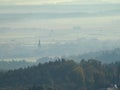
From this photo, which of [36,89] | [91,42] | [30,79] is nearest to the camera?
[36,89]

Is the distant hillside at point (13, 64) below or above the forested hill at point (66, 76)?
below

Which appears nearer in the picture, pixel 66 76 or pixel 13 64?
pixel 66 76

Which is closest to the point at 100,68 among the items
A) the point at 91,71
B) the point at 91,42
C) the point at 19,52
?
the point at 91,71

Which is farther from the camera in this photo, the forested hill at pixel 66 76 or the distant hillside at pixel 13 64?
the distant hillside at pixel 13 64

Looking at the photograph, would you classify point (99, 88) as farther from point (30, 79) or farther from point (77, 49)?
point (77, 49)

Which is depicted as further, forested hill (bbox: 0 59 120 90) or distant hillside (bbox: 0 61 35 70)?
distant hillside (bbox: 0 61 35 70)

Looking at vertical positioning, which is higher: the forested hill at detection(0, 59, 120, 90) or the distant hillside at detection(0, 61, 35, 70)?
the forested hill at detection(0, 59, 120, 90)

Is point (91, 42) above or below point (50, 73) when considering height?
below

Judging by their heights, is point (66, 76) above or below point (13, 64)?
above
